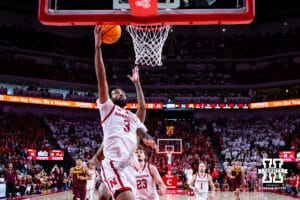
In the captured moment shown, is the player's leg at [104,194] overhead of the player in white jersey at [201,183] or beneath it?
overhead

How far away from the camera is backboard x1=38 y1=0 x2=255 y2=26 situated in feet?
23.5

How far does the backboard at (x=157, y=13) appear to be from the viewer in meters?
7.17

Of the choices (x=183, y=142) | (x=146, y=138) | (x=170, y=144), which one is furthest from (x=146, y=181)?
(x=183, y=142)

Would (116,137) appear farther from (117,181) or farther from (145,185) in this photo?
(145,185)

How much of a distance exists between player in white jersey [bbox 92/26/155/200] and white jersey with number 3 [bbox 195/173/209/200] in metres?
7.36

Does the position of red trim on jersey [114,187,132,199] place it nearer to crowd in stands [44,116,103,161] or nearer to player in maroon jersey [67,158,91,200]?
player in maroon jersey [67,158,91,200]

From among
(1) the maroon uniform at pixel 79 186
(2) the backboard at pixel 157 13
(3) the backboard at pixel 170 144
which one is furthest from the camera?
(3) the backboard at pixel 170 144

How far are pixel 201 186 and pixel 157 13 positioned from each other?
19.2ft

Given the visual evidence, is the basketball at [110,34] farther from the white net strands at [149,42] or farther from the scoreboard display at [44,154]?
the scoreboard display at [44,154]

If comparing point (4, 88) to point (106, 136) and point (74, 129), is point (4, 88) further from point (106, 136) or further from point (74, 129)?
point (106, 136)

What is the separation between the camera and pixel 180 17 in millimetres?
7277

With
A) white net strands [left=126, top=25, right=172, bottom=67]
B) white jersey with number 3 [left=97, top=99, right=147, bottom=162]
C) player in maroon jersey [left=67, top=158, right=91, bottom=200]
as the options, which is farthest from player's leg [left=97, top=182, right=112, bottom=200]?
player in maroon jersey [left=67, top=158, right=91, bottom=200]

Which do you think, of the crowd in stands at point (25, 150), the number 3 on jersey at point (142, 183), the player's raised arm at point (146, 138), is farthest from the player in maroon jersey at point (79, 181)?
the player's raised arm at point (146, 138)

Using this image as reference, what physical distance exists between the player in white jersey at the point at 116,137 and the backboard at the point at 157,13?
8.85 ft
